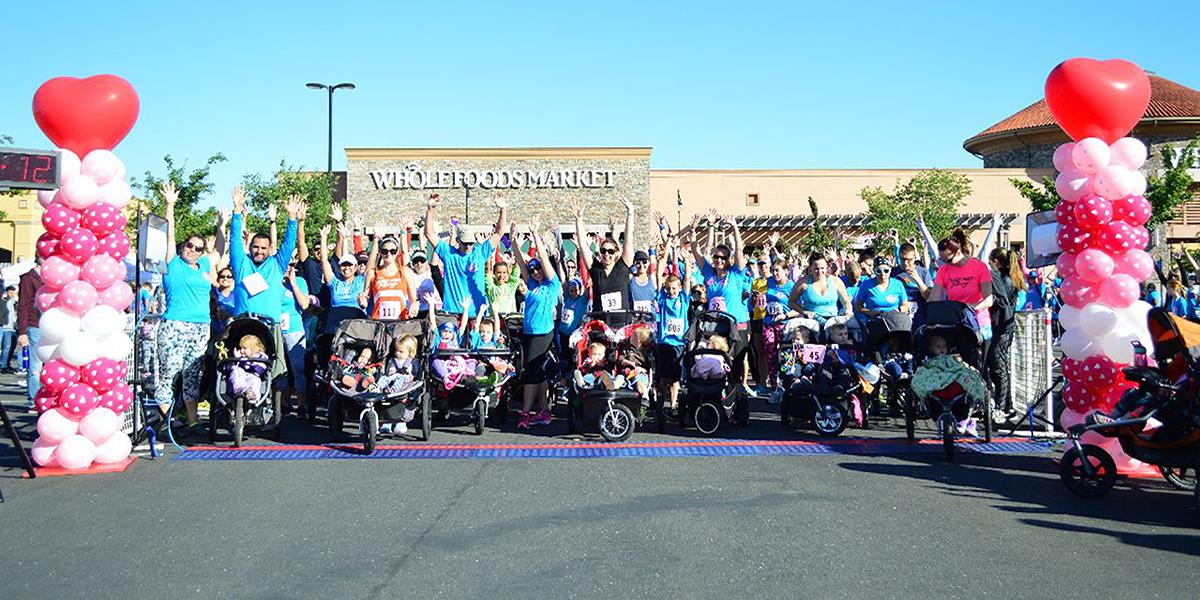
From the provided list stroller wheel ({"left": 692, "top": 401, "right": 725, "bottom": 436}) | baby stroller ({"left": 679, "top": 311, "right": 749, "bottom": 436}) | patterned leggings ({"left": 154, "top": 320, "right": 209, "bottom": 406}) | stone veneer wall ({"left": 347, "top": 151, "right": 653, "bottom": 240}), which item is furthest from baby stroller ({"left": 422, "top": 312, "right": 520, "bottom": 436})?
stone veneer wall ({"left": 347, "top": 151, "right": 653, "bottom": 240})

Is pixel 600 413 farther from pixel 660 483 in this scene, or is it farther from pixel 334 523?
pixel 334 523

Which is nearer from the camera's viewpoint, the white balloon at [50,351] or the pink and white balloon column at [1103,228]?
the pink and white balloon column at [1103,228]

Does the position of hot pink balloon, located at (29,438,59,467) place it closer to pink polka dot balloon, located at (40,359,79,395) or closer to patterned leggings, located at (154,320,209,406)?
pink polka dot balloon, located at (40,359,79,395)

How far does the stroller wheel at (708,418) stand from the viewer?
10.5 metres

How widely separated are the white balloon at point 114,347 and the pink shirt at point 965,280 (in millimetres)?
7117

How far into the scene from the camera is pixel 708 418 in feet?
34.4

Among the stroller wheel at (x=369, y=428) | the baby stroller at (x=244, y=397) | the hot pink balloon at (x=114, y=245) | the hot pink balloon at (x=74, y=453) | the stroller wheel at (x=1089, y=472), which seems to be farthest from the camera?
the baby stroller at (x=244, y=397)

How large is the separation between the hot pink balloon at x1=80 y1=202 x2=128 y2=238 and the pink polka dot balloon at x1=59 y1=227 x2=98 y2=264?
0.21ft

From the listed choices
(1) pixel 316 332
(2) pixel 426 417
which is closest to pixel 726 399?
(2) pixel 426 417

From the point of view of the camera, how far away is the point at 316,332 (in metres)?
12.1

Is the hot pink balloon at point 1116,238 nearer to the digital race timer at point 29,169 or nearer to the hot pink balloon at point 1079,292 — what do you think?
the hot pink balloon at point 1079,292

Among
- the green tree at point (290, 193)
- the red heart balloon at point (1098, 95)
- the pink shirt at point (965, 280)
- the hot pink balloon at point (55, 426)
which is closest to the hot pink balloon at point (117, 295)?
the hot pink balloon at point (55, 426)

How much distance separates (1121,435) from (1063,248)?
171 centimetres

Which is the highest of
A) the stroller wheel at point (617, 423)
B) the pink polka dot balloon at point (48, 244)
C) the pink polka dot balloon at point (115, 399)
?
the pink polka dot balloon at point (48, 244)
